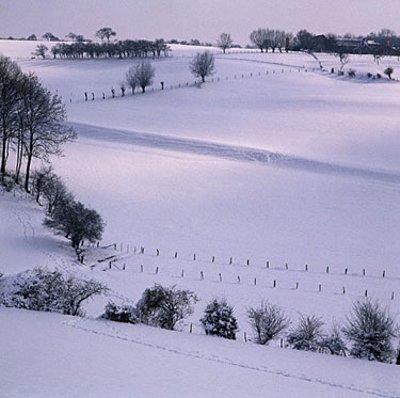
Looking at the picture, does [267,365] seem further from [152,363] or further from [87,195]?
[87,195]

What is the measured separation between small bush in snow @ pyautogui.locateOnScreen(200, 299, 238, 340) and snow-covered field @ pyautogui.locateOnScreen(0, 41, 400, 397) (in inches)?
42.0

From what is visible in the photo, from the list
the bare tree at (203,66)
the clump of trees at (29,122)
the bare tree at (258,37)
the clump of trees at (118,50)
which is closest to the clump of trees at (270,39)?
→ the bare tree at (258,37)

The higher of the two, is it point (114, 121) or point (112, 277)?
point (114, 121)

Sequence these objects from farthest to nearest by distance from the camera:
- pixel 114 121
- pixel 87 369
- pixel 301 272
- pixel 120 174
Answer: pixel 114 121 < pixel 120 174 < pixel 301 272 < pixel 87 369

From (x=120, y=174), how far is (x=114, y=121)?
72.2 feet

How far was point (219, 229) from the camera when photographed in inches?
1355

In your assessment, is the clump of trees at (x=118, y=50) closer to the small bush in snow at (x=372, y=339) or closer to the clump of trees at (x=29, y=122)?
the clump of trees at (x=29, y=122)

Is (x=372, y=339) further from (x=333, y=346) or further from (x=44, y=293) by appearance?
(x=44, y=293)

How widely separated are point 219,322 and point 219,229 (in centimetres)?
1497

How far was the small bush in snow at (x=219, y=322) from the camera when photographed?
19.7 m

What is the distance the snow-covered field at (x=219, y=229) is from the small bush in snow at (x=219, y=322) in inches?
42.0

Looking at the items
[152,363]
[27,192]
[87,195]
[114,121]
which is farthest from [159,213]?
[114,121]

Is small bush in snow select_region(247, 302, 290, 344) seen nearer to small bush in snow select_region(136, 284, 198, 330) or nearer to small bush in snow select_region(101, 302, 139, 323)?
small bush in snow select_region(136, 284, 198, 330)

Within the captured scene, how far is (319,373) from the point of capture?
653 inches
